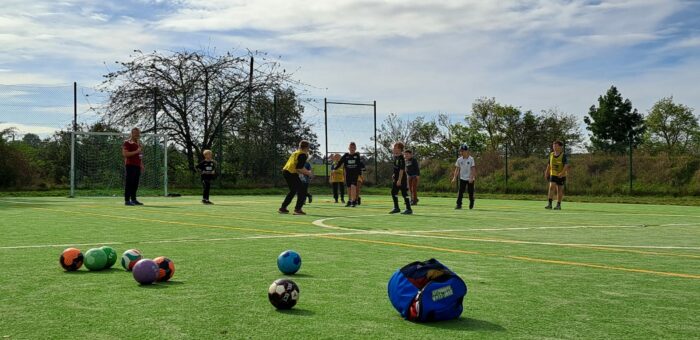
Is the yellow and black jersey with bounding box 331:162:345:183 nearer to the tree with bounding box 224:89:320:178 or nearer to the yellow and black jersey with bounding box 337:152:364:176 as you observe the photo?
the yellow and black jersey with bounding box 337:152:364:176

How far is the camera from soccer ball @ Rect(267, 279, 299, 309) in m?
4.82

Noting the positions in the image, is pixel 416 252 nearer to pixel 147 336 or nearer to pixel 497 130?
pixel 147 336

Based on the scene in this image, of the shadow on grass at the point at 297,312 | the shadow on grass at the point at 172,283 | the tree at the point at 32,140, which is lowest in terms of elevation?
the shadow on grass at the point at 297,312

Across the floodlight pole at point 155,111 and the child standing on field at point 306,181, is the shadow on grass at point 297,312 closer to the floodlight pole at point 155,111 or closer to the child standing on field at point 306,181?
the child standing on field at point 306,181

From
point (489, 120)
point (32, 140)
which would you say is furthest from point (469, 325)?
point (489, 120)

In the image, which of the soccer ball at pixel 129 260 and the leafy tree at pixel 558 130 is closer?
the soccer ball at pixel 129 260

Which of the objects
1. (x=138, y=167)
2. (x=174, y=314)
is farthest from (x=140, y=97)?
(x=174, y=314)

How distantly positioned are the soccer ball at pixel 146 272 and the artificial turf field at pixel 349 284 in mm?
85

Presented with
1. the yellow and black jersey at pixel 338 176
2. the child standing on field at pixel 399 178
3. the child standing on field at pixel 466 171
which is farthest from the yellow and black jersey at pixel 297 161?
the yellow and black jersey at pixel 338 176

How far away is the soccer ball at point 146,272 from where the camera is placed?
231 inches

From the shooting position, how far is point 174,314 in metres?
4.74

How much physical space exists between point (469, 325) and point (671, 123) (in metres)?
73.1

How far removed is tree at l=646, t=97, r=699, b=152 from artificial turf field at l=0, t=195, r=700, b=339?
63.7 metres

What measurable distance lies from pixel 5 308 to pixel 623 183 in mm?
29304
